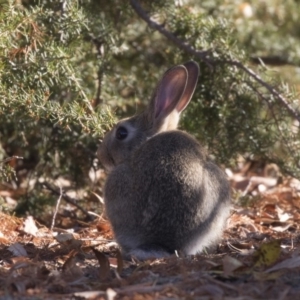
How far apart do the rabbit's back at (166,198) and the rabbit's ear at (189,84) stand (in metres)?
1.14

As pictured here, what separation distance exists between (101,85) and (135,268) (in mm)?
2891

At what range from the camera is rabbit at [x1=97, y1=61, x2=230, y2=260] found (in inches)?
188

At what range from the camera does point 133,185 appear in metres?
4.92

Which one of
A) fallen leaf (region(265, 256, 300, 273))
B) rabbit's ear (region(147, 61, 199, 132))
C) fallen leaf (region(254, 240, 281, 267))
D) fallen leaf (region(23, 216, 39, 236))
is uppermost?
rabbit's ear (region(147, 61, 199, 132))

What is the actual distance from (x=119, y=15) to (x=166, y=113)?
4.92 feet

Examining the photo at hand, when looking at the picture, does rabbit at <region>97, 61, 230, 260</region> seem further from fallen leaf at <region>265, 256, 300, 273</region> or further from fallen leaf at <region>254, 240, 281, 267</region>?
fallen leaf at <region>265, 256, 300, 273</region>

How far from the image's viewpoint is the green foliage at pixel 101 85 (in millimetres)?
5609

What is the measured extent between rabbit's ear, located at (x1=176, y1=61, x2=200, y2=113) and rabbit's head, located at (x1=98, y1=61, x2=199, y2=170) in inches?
1.3

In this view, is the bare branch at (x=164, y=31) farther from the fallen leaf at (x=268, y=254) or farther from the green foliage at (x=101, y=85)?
the fallen leaf at (x=268, y=254)

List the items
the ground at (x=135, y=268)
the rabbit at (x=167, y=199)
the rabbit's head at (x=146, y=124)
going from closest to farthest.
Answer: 1. the ground at (x=135, y=268)
2. the rabbit at (x=167, y=199)
3. the rabbit's head at (x=146, y=124)

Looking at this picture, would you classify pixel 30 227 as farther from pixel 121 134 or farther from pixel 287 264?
pixel 287 264

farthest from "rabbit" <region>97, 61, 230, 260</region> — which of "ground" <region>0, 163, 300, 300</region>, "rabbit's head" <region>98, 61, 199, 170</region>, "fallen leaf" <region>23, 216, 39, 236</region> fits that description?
"fallen leaf" <region>23, 216, 39, 236</region>

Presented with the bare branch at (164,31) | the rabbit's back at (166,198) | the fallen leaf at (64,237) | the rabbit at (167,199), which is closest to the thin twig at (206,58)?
the bare branch at (164,31)

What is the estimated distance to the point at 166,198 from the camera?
15.6 ft
